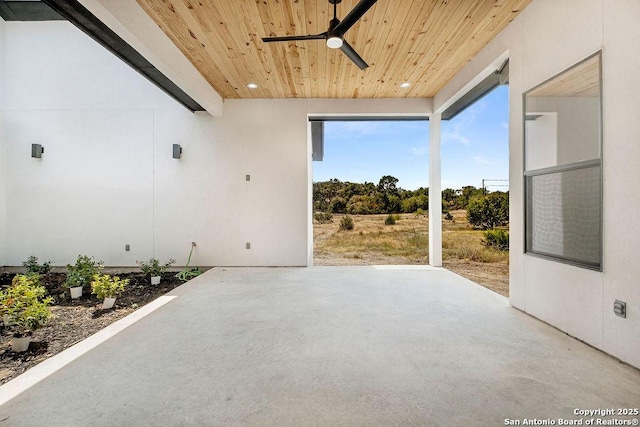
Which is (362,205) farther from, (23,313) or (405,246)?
(23,313)

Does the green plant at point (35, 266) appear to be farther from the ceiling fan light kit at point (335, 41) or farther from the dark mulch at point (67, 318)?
the ceiling fan light kit at point (335, 41)

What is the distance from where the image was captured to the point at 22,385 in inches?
65.6

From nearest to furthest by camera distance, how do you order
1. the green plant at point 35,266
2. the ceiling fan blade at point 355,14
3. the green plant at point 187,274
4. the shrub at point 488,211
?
the ceiling fan blade at point 355,14 < the green plant at point 187,274 < the green plant at point 35,266 < the shrub at point 488,211

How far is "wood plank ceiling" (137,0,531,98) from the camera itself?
2707mm

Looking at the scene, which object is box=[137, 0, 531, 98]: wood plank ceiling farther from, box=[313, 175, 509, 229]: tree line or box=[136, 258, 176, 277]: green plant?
box=[313, 175, 509, 229]: tree line

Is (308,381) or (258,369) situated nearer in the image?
(308,381)

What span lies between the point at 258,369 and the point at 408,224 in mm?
6464

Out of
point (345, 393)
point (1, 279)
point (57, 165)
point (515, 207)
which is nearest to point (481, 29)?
point (515, 207)

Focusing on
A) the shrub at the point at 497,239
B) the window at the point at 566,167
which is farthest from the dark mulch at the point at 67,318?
the shrub at the point at 497,239

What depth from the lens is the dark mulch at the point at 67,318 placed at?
2042 mm

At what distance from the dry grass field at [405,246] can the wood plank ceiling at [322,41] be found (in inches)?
120

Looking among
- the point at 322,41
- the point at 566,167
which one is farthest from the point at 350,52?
the point at 566,167

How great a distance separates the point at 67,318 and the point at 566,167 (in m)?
4.78

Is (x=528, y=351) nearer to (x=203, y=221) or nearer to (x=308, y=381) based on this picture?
(x=308, y=381)
